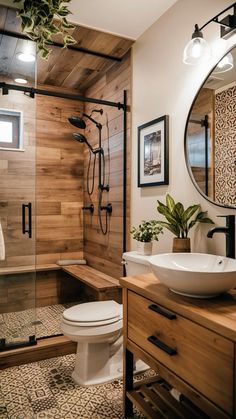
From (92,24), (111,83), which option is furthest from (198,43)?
(111,83)

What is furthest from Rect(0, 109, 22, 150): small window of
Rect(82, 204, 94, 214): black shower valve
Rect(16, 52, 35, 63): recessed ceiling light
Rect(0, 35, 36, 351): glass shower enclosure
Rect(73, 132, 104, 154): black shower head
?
Rect(82, 204, 94, 214): black shower valve

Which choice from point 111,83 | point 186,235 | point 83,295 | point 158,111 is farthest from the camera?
point 83,295

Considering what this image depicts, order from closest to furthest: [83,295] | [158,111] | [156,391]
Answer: [156,391]
[158,111]
[83,295]

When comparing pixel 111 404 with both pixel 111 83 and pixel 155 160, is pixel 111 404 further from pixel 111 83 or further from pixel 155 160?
pixel 111 83

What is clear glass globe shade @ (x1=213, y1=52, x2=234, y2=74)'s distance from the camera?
66.1 inches

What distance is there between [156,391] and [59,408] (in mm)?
583

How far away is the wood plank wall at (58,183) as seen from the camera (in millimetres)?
3578

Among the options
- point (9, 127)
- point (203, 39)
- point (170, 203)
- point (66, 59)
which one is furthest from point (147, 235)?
point (66, 59)

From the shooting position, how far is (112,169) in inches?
123

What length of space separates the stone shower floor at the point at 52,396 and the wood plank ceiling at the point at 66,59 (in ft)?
7.43

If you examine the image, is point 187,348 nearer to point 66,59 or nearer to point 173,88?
point 173,88

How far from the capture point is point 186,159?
6.66ft

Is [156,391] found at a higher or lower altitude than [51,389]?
higher

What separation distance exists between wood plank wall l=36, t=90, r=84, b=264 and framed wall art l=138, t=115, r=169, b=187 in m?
1.41
